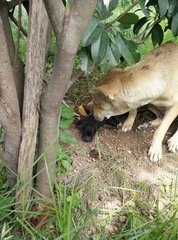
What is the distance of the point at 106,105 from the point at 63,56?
1.23 meters

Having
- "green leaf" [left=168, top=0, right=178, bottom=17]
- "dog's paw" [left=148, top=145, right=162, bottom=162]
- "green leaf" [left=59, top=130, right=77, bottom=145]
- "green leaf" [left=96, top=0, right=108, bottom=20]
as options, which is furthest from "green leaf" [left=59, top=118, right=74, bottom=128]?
"green leaf" [left=168, top=0, right=178, bottom=17]

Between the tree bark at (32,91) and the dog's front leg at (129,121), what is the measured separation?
46.1 inches

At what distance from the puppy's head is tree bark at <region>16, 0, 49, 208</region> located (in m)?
0.85

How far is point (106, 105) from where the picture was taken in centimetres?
292

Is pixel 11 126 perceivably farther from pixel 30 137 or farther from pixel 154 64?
pixel 154 64

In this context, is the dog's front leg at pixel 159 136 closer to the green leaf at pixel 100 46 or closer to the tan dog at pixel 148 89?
the tan dog at pixel 148 89

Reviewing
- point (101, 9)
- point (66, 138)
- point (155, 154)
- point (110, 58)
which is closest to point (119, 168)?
point (155, 154)

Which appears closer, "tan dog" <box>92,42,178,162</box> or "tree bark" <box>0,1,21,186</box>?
"tree bark" <box>0,1,21,186</box>

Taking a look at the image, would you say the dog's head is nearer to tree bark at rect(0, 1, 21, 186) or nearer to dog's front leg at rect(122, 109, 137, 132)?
dog's front leg at rect(122, 109, 137, 132)

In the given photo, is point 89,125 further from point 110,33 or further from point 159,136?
point 110,33

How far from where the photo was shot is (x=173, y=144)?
2961 millimetres

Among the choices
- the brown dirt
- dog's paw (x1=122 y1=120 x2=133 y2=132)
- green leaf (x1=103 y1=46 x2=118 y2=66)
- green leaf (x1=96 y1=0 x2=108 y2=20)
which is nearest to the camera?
green leaf (x1=96 y1=0 x2=108 y2=20)

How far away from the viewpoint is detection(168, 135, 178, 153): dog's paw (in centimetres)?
294

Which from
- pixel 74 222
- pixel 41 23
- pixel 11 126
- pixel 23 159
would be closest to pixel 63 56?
pixel 41 23
